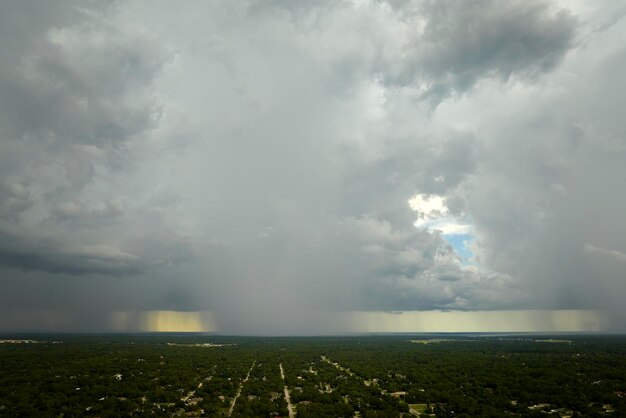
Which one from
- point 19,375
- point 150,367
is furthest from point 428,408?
point 19,375

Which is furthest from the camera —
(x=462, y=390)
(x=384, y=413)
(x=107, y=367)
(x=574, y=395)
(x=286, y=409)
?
(x=107, y=367)

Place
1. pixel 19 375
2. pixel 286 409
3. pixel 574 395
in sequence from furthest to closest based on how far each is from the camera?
pixel 19 375, pixel 574 395, pixel 286 409

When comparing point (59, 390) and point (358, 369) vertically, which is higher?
point (59, 390)

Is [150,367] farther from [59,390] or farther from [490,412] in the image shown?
[490,412]

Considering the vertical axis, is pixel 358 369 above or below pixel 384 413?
below

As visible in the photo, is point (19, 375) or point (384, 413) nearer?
point (384, 413)

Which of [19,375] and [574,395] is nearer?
[574,395]

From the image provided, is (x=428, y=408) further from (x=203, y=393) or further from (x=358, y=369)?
(x=358, y=369)

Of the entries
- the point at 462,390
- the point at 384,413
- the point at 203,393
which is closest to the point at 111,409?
the point at 203,393

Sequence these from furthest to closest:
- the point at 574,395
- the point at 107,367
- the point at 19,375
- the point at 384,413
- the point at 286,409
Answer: the point at 107,367 → the point at 19,375 → the point at 574,395 → the point at 286,409 → the point at 384,413
